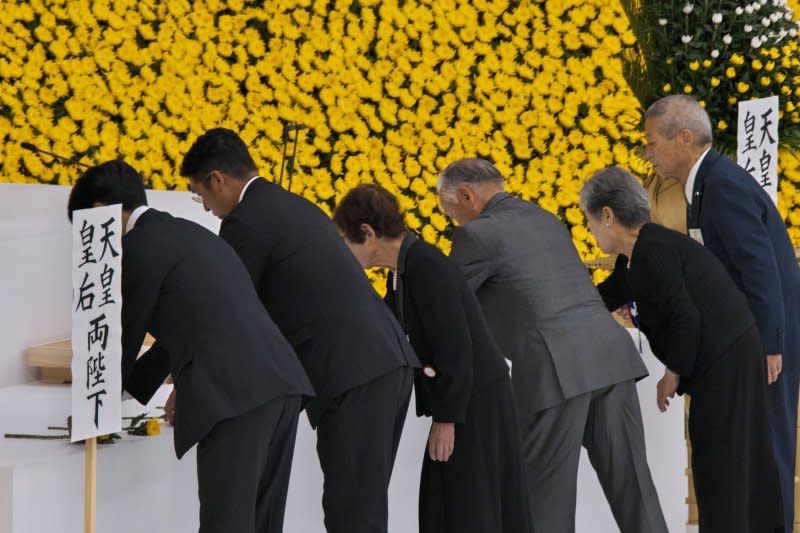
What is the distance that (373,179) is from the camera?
598cm

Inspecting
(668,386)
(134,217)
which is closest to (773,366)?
(668,386)

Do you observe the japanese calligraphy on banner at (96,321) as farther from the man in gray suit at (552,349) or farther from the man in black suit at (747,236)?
the man in black suit at (747,236)

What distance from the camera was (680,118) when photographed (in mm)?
3881

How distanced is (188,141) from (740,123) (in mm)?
2484

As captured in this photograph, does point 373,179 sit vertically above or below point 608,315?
above

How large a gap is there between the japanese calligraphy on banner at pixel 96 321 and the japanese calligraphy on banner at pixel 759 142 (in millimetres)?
2372

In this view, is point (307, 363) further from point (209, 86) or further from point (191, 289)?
point (209, 86)

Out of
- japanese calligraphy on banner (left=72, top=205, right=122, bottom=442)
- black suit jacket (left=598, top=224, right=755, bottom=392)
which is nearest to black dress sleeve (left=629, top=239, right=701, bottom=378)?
black suit jacket (left=598, top=224, right=755, bottom=392)

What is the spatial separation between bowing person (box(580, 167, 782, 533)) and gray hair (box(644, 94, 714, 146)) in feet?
1.30

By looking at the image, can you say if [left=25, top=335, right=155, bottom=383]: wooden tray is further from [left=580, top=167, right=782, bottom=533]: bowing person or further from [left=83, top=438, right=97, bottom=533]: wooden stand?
[left=580, top=167, right=782, bottom=533]: bowing person

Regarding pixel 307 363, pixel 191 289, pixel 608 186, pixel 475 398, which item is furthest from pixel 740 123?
pixel 191 289

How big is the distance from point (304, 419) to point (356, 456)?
0.64 m

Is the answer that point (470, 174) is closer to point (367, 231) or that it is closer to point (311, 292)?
point (367, 231)

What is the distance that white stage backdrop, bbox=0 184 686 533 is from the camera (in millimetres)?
3678
